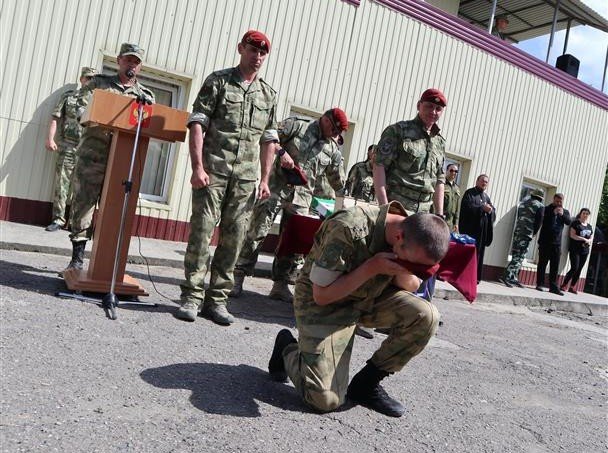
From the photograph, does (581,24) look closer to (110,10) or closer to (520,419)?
(110,10)

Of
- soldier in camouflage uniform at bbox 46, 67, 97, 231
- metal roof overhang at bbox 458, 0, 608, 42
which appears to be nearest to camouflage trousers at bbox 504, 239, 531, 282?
metal roof overhang at bbox 458, 0, 608, 42

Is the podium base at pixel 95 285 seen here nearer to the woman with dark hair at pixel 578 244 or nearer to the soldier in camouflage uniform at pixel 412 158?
the soldier in camouflage uniform at pixel 412 158

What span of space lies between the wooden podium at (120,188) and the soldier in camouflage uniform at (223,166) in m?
0.26

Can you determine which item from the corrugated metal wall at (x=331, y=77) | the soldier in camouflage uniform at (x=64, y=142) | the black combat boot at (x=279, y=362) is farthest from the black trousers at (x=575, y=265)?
the black combat boot at (x=279, y=362)

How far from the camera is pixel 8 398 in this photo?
9.25 ft

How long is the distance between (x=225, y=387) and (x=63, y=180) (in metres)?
5.22

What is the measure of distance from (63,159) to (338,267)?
5.58 m

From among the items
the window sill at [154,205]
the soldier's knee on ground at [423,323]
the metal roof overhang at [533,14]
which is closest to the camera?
the soldier's knee on ground at [423,323]

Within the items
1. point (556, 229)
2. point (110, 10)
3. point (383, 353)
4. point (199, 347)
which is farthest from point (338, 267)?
point (556, 229)

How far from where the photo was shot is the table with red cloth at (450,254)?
219 inches

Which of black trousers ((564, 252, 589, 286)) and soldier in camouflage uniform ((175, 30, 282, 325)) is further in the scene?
black trousers ((564, 252, 589, 286))

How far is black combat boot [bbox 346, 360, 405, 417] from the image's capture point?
11.9ft

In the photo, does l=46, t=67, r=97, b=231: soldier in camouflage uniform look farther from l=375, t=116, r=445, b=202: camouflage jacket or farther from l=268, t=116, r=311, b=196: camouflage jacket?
l=375, t=116, r=445, b=202: camouflage jacket

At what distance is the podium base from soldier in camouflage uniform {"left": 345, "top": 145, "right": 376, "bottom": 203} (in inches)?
157
